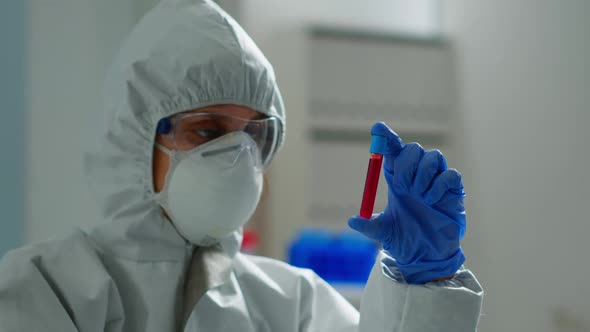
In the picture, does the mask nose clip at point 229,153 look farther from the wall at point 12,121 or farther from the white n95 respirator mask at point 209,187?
the wall at point 12,121

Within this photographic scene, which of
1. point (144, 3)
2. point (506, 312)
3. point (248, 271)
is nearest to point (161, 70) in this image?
point (248, 271)

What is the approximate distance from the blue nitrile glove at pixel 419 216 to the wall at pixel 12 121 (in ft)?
4.37

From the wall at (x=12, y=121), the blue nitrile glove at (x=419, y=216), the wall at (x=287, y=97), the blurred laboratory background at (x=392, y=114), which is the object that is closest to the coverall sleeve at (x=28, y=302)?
the blue nitrile glove at (x=419, y=216)

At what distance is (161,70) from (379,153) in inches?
18.0

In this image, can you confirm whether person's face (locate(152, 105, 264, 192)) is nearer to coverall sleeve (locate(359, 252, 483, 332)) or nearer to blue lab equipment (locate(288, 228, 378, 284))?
coverall sleeve (locate(359, 252, 483, 332))

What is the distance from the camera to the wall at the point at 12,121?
1766 mm

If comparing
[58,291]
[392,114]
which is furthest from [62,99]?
[392,114]

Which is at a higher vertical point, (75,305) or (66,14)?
(66,14)

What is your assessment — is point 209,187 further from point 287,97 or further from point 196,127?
point 287,97

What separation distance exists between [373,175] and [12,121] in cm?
136

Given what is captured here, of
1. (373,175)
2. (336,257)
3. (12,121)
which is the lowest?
(336,257)

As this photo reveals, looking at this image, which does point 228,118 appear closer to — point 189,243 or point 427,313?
point 189,243

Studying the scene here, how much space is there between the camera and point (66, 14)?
6.42 feet

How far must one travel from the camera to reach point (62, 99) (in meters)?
1.94
